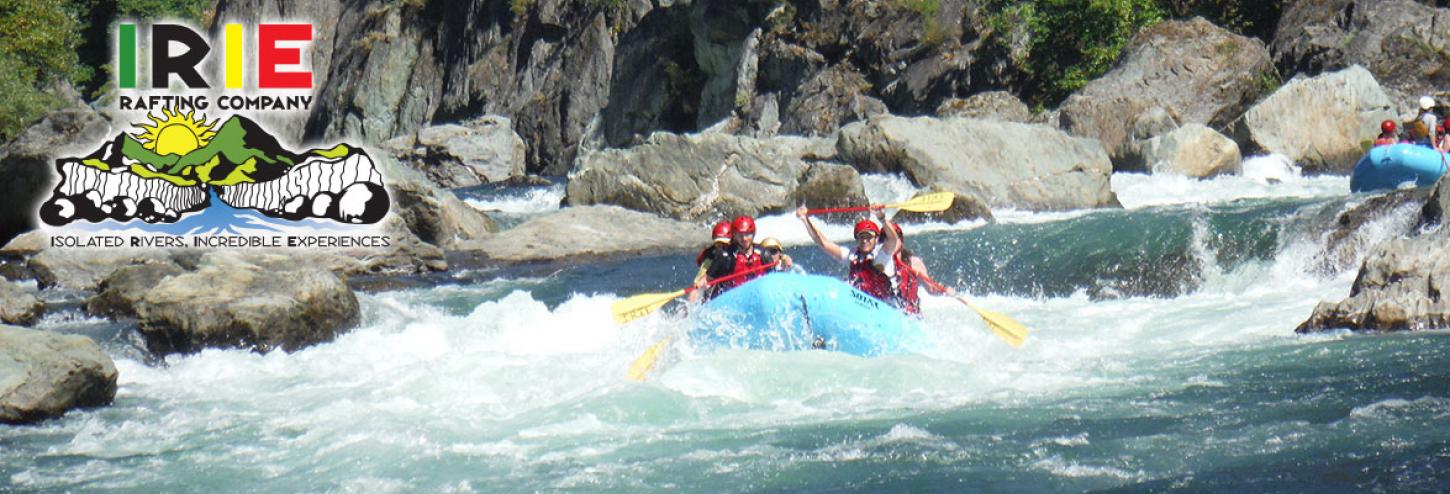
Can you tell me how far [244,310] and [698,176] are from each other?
10055 mm

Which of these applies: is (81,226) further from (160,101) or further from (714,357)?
(714,357)

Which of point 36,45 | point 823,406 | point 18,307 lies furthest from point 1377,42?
point 36,45

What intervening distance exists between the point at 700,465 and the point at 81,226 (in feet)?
38.1

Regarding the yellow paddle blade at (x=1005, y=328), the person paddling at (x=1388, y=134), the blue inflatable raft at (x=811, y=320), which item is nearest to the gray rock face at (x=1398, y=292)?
the yellow paddle blade at (x=1005, y=328)

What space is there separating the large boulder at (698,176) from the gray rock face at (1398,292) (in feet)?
34.4

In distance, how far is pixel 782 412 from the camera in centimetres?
762

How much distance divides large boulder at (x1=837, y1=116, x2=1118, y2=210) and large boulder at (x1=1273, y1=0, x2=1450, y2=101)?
19.5ft

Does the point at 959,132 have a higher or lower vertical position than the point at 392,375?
higher

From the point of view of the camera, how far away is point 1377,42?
75.5ft

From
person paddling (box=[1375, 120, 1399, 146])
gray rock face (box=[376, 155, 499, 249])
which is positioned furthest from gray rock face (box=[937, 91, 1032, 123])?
gray rock face (box=[376, 155, 499, 249])

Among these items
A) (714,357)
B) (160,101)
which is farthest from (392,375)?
(160,101)

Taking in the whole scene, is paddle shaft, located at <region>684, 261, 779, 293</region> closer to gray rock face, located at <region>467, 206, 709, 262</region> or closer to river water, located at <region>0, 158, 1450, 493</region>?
river water, located at <region>0, 158, 1450, 493</region>

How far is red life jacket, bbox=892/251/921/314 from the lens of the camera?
9.55 meters

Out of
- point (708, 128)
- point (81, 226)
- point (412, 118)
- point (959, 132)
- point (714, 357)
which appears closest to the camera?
point (714, 357)
